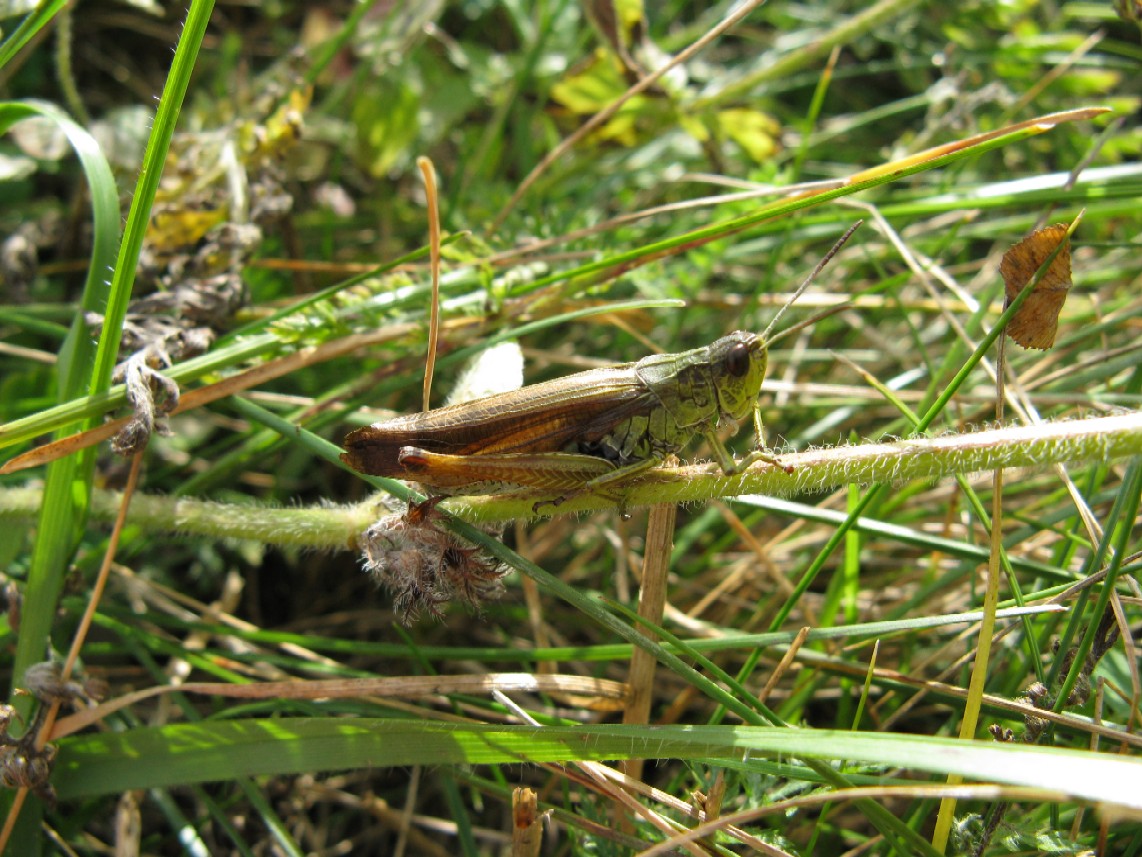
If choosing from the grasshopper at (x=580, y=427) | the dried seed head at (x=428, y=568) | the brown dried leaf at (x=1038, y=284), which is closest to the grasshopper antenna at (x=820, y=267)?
the grasshopper at (x=580, y=427)

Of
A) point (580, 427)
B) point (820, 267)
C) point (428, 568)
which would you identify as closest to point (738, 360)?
point (820, 267)

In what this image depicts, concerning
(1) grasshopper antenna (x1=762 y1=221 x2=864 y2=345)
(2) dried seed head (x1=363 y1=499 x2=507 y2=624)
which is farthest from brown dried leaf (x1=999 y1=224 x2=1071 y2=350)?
(2) dried seed head (x1=363 y1=499 x2=507 y2=624)

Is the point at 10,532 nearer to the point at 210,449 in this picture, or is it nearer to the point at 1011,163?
the point at 210,449

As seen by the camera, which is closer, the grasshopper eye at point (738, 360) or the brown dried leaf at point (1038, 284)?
the brown dried leaf at point (1038, 284)

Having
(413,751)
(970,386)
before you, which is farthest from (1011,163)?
(413,751)

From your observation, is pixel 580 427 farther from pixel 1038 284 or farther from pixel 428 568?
pixel 1038 284

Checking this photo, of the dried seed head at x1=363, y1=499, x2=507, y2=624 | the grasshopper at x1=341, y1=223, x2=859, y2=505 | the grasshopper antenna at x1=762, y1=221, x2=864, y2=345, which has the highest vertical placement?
the grasshopper antenna at x1=762, y1=221, x2=864, y2=345

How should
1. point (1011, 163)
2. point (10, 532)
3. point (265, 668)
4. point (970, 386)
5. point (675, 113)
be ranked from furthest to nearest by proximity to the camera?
point (1011, 163) → point (675, 113) → point (970, 386) → point (265, 668) → point (10, 532)

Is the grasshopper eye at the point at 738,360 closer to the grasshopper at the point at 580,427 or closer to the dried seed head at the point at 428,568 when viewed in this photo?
the grasshopper at the point at 580,427

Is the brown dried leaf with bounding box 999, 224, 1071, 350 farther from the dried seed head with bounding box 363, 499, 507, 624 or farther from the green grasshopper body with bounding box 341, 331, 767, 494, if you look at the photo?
the dried seed head with bounding box 363, 499, 507, 624
